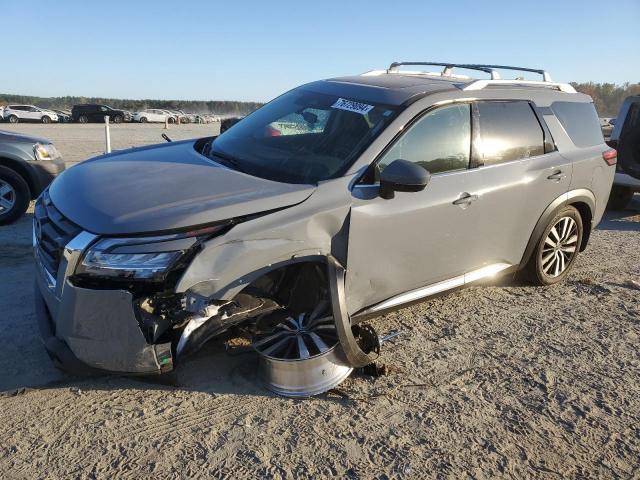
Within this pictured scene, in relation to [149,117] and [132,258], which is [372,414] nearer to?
[132,258]

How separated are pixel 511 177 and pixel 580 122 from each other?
1.47 m

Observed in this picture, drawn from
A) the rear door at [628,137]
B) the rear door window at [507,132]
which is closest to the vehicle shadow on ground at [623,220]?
the rear door at [628,137]

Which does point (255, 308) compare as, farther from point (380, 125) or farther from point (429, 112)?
point (429, 112)

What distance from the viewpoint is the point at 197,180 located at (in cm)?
339

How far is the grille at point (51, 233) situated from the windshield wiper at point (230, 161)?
1135mm

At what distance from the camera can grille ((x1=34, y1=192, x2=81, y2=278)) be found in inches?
117

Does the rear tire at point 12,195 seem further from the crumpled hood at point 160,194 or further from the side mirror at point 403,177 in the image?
the side mirror at point 403,177

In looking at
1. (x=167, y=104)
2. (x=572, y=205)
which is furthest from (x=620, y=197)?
(x=167, y=104)

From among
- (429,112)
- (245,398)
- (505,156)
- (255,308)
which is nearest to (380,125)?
(429,112)

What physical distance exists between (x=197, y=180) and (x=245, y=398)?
1.35m

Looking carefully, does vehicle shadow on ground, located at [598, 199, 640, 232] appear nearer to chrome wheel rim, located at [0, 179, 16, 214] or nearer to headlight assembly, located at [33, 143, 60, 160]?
headlight assembly, located at [33, 143, 60, 160]

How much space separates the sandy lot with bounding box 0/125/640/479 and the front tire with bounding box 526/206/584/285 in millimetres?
810

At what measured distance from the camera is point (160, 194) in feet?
10.4

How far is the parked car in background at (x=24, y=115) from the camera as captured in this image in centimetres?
4450
